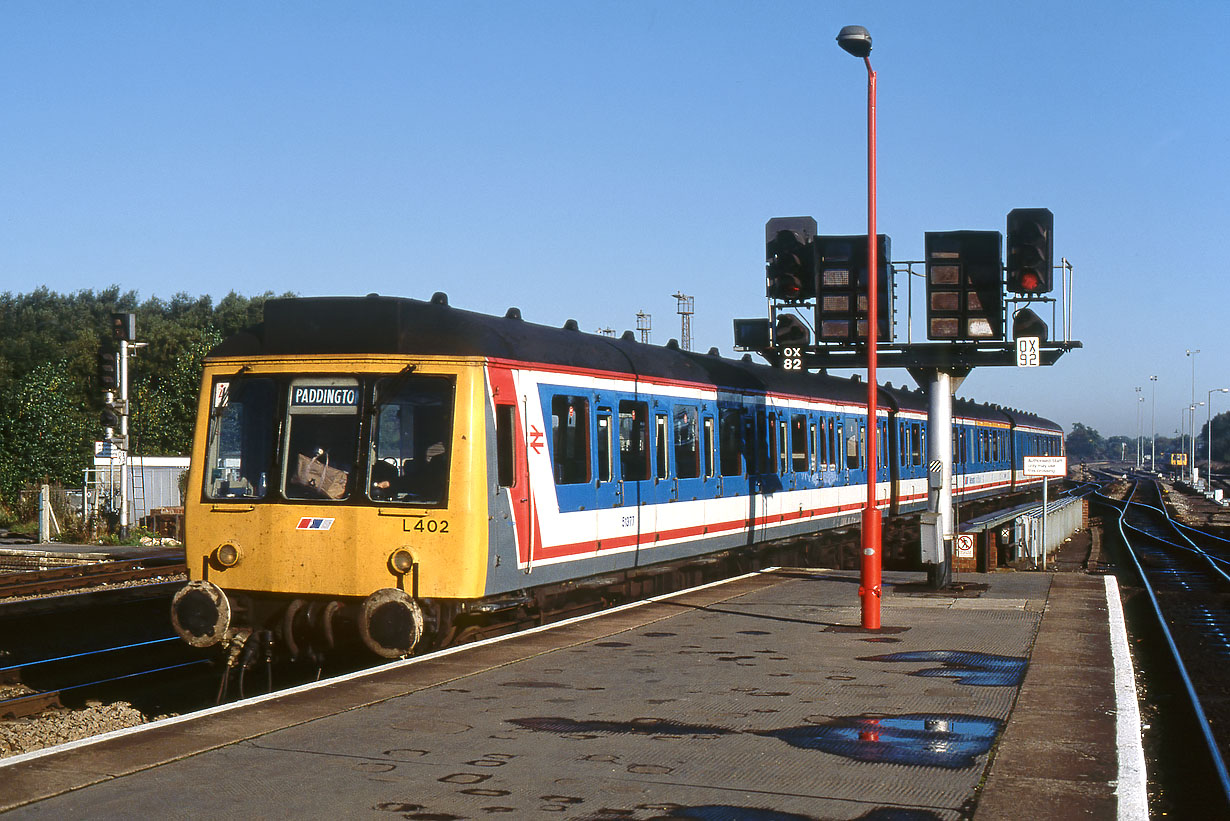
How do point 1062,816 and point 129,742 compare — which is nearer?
point 1062,816

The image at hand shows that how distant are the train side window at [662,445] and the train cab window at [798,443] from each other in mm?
6035

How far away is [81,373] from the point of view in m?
79.2

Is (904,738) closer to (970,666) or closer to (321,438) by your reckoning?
(970,666)

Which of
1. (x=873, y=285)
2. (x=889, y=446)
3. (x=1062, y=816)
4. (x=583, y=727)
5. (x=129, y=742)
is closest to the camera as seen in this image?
(x=1062, y=816)

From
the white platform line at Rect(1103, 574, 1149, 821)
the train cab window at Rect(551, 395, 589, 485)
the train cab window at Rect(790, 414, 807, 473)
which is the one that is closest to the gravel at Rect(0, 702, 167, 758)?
the train cab window at Rect(551, 395, 589, 485)

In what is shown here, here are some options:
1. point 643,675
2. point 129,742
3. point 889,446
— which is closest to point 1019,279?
point 643,675

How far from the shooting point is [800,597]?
53.4ft

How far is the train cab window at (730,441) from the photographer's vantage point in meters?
18.7

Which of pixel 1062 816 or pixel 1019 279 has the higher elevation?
pixel 1019 279

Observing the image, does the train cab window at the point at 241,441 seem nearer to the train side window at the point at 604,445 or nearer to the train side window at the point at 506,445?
the train side window at the point at 506,445

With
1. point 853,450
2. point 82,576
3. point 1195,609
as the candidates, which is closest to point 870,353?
point 1195,609

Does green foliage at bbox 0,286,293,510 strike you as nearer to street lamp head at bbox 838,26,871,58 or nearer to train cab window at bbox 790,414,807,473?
train cab window at bbox 790,414,807,473

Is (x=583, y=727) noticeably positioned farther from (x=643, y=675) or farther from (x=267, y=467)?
(x=267, y=467)

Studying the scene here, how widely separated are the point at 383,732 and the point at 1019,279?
1006cm
